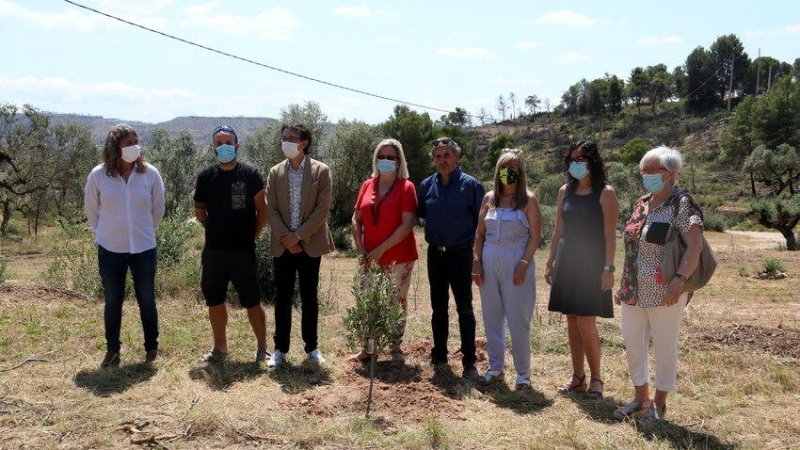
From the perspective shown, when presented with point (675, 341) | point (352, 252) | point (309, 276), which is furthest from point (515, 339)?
point (352, 252)

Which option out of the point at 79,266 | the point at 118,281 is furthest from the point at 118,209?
the point at 79,266

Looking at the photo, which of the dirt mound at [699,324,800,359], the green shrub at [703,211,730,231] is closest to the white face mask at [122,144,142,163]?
the dirt mound at [699,324,800,359]

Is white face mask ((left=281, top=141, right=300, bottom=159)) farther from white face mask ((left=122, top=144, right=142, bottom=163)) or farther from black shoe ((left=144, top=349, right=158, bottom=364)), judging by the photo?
black shoe ((left=144, top=349, right=158, bottom=364))

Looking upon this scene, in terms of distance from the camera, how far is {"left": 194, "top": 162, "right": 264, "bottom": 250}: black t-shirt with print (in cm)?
514

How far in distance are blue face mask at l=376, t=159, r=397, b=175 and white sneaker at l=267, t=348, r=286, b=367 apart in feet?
5.63

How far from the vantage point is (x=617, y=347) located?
6.31 m

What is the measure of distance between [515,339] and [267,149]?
68.7 feet

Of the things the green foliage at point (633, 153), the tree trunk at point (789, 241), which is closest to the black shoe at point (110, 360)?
the tree trunk at point (789, 241)

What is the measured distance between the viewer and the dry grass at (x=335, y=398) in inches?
153

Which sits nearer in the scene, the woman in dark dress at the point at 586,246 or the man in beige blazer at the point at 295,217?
the woman in dark dress at the point at 586,246

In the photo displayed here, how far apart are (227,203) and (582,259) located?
9.01 feet

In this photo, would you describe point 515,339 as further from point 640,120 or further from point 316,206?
point 640,120

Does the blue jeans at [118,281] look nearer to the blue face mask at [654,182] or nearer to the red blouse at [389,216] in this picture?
the red blouse at [389,216]

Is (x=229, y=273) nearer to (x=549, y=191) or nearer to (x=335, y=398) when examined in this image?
(x=335, y=398)
